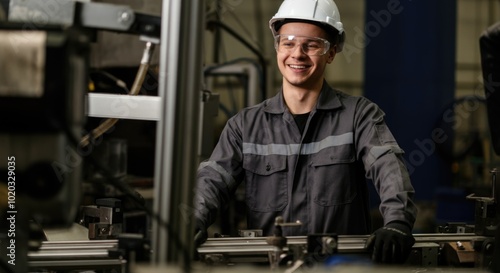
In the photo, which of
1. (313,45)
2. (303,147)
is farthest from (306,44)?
(303,147)

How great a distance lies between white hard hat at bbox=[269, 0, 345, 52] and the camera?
236 centimetres

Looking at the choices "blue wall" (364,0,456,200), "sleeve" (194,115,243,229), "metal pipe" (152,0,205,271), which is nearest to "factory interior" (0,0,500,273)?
"metal pipe" (152,0,205,271)

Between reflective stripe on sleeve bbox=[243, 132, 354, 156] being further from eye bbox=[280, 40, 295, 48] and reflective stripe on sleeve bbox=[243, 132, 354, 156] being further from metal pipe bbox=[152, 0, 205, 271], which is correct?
metal pipe bbox=[152, 0, 205, 271]

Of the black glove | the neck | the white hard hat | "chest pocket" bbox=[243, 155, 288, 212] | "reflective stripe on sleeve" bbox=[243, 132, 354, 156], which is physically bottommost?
the black glove

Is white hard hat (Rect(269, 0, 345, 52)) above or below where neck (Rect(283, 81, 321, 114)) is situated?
above

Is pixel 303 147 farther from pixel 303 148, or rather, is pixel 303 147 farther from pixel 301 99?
pixel 301 99

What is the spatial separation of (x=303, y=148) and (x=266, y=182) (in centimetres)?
17

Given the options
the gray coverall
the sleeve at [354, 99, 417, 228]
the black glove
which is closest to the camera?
the black glove

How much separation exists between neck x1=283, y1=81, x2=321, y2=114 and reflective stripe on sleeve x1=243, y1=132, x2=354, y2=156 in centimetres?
14

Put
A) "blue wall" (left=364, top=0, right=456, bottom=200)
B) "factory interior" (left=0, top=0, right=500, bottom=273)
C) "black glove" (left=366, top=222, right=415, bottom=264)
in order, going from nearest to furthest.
A: "factory interior" (left=0, top=0, right=500, bottom=273) < "black glove" (left=366, top=222, right=415, bottom=264) < "blue wall" (left=364, top=0, right=456, bottom=200)

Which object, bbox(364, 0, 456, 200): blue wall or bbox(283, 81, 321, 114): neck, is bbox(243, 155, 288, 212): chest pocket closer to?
bbox(283, 81, 321, 114): neck

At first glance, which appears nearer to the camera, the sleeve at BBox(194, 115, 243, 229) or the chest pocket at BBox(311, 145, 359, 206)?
the sleeve at BBox(194, 115, 243, 229)

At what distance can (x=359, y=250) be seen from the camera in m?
1.78

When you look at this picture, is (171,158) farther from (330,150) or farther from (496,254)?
(330,150)
